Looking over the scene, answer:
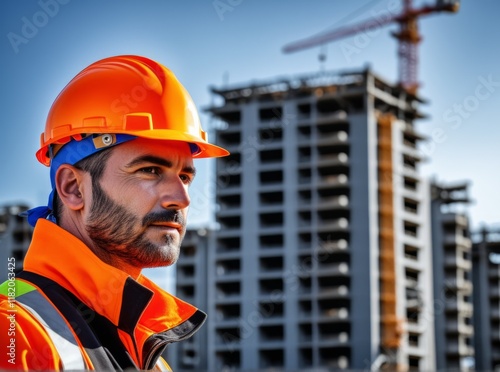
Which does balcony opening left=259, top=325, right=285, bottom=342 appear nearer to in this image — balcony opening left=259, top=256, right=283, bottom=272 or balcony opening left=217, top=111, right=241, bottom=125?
balcony opening left=259, top=256, right=283, bottom=272

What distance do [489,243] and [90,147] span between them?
100.0m

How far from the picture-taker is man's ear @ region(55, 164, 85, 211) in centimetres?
252

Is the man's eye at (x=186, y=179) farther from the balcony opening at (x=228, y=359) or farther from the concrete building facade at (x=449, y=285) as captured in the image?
the concrete building facade at (x=449, y=285)

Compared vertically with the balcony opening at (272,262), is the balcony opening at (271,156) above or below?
above

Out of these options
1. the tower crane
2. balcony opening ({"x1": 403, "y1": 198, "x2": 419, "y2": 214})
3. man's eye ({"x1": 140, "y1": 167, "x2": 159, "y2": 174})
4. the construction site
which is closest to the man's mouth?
man's eye ({"x1": 140, "y1": 167, "x2": 159, "y2": 174})

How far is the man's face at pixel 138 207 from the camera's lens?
2475 mm

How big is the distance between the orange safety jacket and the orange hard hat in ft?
0.84

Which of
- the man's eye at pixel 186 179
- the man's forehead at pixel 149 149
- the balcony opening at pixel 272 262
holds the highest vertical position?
the balcony opening at pixel 272 262

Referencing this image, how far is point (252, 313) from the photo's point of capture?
8094 cm

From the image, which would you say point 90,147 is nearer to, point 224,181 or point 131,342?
point 131,342

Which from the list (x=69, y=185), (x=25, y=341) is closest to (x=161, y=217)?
(x=69, y=185)

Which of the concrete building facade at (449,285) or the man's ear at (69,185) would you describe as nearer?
A: the man's ear at (69,185)

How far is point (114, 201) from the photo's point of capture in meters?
2.47

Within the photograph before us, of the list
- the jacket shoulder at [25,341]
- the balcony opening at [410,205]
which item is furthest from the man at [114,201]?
the balcony opening at [410,205]
